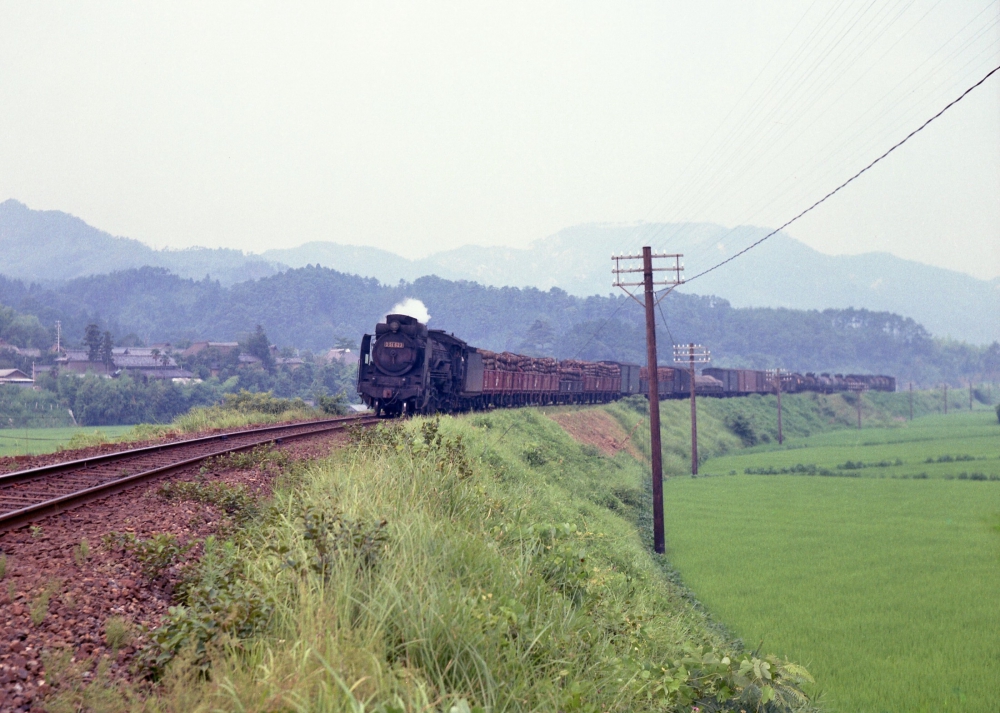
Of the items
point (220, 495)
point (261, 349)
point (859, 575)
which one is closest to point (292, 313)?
point (261, 349)

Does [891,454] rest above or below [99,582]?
below

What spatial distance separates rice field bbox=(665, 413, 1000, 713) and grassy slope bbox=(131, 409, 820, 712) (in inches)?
113

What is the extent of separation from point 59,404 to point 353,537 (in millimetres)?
59255

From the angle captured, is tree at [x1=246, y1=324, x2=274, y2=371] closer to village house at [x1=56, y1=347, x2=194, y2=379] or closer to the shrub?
village house at [x1=56, y1=347, x2=194, y2=379]

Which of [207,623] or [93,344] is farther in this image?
[93,344]

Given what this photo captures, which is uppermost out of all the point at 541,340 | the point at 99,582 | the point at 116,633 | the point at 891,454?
the point at 541,340

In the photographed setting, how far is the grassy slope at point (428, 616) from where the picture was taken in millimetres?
4246

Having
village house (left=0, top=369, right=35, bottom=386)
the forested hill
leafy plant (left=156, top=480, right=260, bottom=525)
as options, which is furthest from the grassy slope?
the forested hill

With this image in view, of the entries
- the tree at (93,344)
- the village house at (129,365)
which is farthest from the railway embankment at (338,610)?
the tree at (93,344)

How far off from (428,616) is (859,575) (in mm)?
18639

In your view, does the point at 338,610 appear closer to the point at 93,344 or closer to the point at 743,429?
the point at 743,429

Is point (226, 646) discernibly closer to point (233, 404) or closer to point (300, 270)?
point (233, 404)

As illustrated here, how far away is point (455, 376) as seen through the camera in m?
31.9

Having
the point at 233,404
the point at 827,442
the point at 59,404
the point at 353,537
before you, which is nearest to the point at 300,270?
the point at 59,404
